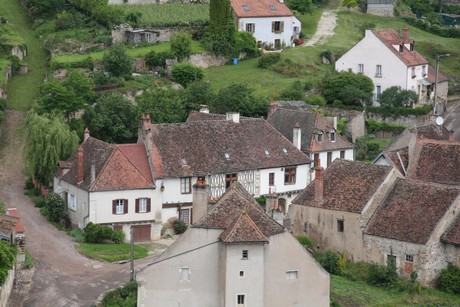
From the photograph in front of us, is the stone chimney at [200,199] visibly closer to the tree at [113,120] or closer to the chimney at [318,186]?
the chimney at [318,186]

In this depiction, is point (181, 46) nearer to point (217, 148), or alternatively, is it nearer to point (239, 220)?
point (217, 148)

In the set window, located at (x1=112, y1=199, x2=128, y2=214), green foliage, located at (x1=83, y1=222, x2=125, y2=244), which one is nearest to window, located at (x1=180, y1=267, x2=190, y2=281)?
green foliage, located at (x1=83, y1=222, x2=125, y2=244)

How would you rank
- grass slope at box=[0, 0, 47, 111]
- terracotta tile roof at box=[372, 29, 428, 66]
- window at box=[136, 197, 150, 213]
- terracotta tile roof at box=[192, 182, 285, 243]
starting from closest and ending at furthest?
terracotta tile roof at box=[192, 182, 285, 243] < window at box=[136, 197, 150, 213] < grass slope at box=[0, 0, 47, 111] < terracotta tile roof at box=[372, 29, 428, 66]

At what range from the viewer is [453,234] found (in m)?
66.8

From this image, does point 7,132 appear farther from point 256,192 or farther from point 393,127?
point 393,127

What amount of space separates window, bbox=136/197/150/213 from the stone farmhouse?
16644 mm

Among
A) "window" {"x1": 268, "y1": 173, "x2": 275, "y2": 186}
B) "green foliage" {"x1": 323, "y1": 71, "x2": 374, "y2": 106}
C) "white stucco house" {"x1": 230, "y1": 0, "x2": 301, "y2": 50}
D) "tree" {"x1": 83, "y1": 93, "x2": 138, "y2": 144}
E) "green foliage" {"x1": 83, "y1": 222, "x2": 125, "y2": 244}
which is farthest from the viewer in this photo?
"white stucco house" {"x1": 230, "y1": 0, "x2": 301, "y2": 50}

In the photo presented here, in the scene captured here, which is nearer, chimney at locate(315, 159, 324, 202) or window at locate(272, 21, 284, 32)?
chimney at locate(315, 159, 324, 202)

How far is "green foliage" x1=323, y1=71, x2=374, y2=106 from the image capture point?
99.1 metres

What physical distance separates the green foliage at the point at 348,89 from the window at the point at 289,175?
56.9ft

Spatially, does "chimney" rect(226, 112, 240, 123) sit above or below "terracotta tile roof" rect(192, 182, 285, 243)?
above

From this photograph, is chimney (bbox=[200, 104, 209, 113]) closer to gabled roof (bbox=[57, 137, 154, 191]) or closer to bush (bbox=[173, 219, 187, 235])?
gabled roof (bbox=[57, 137, 154, 191])

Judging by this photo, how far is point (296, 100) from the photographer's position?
9831cm

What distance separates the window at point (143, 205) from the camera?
7569cm
